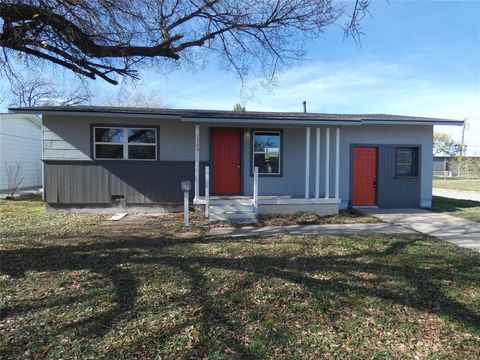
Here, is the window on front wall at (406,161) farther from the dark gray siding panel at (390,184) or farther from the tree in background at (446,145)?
the tree in background at (446,145)

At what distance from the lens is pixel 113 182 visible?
430 inches

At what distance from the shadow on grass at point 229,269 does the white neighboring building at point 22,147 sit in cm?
1471

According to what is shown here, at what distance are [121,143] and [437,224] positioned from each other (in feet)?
29.4

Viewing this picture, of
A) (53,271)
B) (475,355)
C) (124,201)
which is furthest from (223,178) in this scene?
(475,355)

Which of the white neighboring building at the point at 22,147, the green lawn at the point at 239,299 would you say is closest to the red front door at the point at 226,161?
the green lawn at the point at 239,299

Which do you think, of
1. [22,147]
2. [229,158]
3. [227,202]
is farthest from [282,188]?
[22,147]

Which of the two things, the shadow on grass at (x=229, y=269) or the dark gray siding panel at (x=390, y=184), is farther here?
the dark gray siding panel at (x=390, y=184)

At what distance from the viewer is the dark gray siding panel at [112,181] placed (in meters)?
10.8

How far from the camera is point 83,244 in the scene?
22.2 feet

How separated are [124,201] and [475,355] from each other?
967 centimetres

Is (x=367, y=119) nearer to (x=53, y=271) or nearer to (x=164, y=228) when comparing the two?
Answer: (x=164, y=228)

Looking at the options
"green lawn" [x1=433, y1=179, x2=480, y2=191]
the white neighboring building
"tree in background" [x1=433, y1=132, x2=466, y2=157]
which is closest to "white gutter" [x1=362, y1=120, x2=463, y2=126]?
"green lawn" [x1=433, y1=179, x2=480, y2=191]

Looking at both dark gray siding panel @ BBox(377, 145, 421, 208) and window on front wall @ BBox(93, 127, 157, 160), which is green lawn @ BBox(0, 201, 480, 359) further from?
dark gray siding panel @ BBox(377, 145, 421, 208)

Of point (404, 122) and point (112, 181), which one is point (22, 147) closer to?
point (112, 181)
